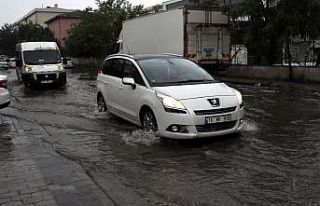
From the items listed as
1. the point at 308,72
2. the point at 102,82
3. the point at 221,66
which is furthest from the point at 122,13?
the point at 102,82

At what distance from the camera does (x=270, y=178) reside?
254 inches

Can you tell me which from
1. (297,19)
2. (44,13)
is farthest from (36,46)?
(44,13)

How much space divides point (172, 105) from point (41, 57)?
1560cm

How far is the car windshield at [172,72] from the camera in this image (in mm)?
9398

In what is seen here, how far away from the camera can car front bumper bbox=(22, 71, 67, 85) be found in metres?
21.8

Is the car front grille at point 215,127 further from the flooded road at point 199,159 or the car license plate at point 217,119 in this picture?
the flooded road at point 199,159

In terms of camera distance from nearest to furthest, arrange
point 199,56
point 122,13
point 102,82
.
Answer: point 102,82
point 199,56
point 122,13

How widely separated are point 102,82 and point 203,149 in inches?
179

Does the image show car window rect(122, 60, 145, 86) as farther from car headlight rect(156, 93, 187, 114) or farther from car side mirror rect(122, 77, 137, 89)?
car headlight rect(156, 93, 187, 114)

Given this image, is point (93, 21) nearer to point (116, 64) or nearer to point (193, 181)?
point (116, 64)

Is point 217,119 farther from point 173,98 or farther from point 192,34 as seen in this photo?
point 192,34

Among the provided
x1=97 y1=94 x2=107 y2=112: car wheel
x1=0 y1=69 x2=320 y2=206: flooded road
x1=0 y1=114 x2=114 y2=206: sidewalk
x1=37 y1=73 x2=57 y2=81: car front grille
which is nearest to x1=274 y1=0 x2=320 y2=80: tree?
x1=37 y1=73 x2=57 y2=81: car front grille

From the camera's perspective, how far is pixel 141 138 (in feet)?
29.7

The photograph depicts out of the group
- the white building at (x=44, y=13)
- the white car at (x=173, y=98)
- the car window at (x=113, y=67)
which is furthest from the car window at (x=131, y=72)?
the white building at (x=44, y=13)
